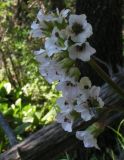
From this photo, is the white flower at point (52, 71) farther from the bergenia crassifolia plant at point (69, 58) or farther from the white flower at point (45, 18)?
the white flower at point (45, 18)

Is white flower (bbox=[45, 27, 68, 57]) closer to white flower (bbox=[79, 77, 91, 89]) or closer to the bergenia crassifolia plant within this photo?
the bergenia crassifolia plant

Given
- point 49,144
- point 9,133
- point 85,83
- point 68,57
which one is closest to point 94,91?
point 85,83

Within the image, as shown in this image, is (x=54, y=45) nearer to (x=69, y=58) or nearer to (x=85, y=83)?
(x=69, y=58)

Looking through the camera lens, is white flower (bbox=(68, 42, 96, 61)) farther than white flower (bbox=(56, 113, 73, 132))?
No

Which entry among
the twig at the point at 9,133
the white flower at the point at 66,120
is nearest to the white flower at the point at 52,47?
the white flower at the point at 66,120

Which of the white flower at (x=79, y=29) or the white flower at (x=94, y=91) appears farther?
the white flower at (x=94, y=91)

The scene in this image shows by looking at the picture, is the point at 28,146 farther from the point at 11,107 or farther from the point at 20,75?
the point at 20,75

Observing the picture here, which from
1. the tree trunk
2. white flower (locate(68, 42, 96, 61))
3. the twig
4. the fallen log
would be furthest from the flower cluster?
the tree trunk
